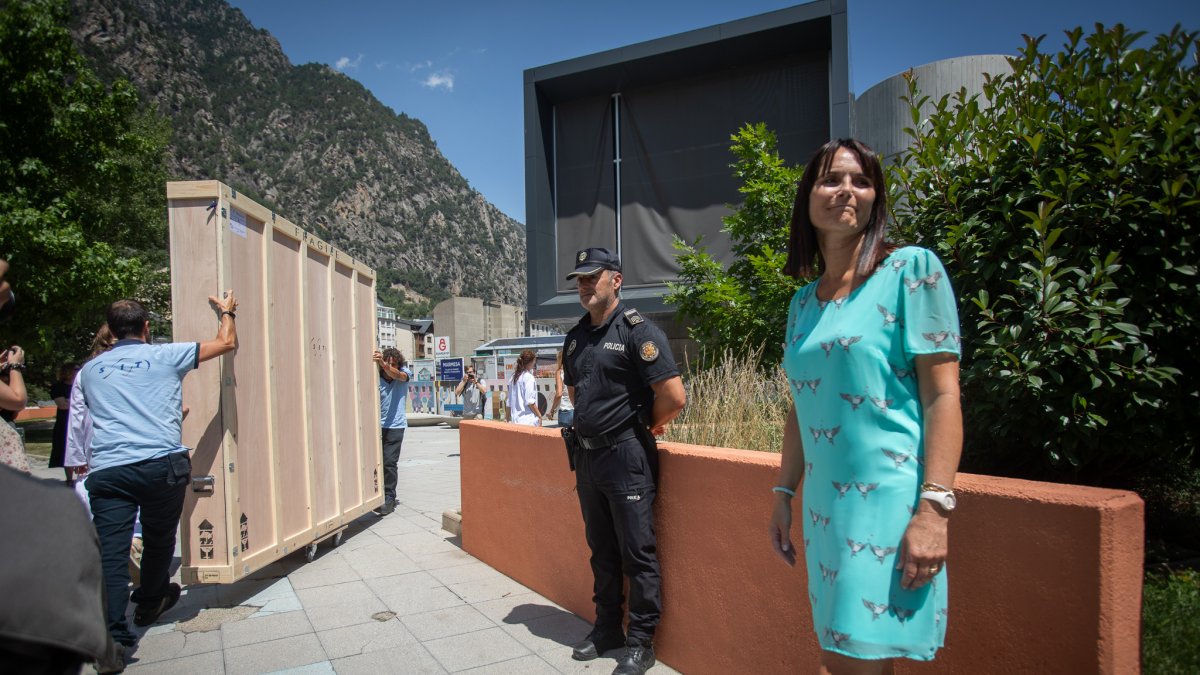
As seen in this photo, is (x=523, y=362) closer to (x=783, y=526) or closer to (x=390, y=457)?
(x=390, y=457)

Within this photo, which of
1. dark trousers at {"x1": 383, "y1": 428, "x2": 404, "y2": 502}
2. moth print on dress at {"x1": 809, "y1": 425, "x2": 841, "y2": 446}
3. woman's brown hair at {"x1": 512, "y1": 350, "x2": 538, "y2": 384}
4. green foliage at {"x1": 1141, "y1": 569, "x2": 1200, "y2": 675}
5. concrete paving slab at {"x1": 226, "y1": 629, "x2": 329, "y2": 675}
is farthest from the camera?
woman's brown hair at {"x1": 512, "y1": 350, "x2": 538, "y2": 384}

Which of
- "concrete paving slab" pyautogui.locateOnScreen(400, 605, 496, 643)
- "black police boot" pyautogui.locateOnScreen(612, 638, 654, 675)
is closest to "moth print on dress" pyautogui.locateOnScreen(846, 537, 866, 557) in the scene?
"black police boot" pyautogui.locateOnScreen(612, 638, 654, 675)

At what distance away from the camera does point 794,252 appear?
7.45 feet

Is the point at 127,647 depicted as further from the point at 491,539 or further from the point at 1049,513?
the point at 1049,513

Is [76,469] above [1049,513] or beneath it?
beneath

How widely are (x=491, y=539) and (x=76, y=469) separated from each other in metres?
3.19

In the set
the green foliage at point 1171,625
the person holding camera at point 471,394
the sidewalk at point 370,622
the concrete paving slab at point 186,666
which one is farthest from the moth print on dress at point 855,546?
the person holding camera at point 471,394

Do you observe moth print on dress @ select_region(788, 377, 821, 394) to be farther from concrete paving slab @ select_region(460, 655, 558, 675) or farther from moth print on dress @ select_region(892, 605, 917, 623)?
concrete paving slab @ select_region(460, 655, 558, 675)

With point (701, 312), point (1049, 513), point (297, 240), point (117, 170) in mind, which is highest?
point (117, 170)

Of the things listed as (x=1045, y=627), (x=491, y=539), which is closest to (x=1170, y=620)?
(x=1045, y=627)

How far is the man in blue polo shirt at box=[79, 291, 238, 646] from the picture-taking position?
3.94m

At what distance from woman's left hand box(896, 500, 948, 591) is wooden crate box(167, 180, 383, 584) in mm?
4292

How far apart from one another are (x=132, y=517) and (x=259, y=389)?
49.1 inches

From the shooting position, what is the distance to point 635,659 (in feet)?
11.6
